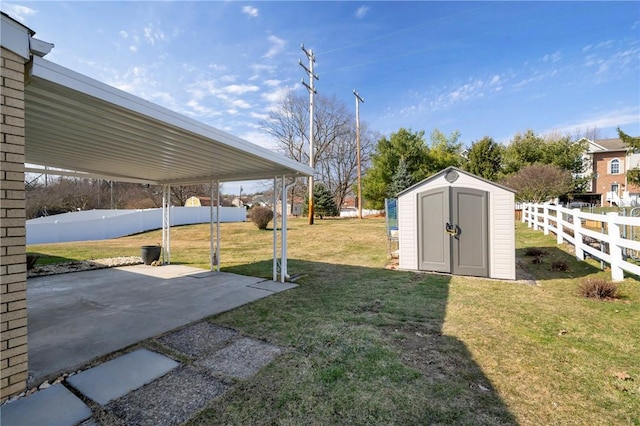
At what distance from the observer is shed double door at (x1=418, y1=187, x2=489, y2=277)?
634cm

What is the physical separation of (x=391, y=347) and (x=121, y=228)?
20478mm

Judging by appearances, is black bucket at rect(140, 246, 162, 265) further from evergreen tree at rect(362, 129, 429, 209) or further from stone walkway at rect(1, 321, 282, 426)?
evergreen tree at rect(362, 129, 429, 209)

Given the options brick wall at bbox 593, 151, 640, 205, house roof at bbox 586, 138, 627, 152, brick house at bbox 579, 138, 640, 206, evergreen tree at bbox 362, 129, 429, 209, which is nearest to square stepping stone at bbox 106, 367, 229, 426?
evergreen tree at bbox 362, 129, 429, 209

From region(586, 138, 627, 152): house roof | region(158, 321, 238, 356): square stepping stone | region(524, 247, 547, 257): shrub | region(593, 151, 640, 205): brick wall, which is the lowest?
region(158, 321, 238, 356): square stepping stone

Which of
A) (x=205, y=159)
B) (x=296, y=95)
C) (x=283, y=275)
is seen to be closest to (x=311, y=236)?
(x=283, y=275)

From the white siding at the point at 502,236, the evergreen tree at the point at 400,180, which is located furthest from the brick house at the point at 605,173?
the white siding at the point at 502,236

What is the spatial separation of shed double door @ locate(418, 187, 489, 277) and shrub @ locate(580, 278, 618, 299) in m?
1.66

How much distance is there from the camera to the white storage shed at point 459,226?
617cm

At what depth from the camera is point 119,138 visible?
168 inches

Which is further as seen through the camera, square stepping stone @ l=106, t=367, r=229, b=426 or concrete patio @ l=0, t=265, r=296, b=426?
concrete patio @ l=0, t=265, r=296, b=426

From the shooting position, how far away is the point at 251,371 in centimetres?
278

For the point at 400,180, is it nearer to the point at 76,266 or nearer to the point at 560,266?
the point at 560,266

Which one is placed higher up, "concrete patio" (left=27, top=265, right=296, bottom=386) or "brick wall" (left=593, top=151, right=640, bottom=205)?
"brick wall" (left=593, top=151, right=640, bottom=205)

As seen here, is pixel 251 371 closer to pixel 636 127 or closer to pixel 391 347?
pixel 391 347
